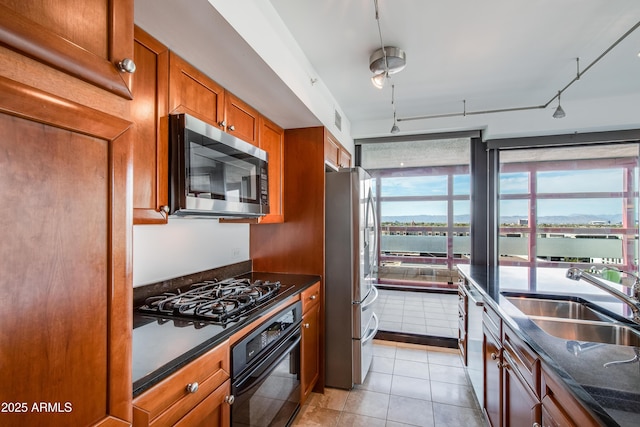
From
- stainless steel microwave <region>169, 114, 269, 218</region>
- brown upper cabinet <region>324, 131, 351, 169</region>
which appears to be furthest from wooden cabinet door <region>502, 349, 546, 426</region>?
brown upper cabinet <region>324, 131, 351, 169</region>

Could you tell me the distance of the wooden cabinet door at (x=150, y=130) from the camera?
1248mm

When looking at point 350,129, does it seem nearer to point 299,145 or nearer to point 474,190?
point 299,145

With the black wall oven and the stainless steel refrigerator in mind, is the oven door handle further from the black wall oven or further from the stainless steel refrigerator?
the stainless steel refrigerator

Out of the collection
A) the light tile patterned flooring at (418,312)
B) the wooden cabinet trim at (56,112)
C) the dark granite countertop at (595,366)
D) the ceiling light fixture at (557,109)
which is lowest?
the light tile patterned flooring at (418,312)

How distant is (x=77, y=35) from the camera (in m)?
0.71

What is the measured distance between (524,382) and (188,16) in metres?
2.06

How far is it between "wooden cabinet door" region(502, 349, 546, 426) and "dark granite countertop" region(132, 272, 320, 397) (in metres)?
1.22

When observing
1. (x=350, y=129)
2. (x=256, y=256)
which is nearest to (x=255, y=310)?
(x=256, y=256)

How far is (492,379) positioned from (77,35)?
2.42 metres

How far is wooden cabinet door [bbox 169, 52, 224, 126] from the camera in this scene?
4.73 ft

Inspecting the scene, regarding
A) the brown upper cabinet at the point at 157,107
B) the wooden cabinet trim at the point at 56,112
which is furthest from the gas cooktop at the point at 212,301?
the wooden cabinet trim at the point at 56,112

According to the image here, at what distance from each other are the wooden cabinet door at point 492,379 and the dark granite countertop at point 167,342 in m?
1.31

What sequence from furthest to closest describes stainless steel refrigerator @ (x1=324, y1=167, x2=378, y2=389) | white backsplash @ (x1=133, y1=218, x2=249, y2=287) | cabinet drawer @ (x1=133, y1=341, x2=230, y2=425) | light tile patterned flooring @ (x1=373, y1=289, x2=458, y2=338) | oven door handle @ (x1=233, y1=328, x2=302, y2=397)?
light tile patterned flooring @ (x1=373, y1=289, x2=458, y2=338) < stainless steel refrigerator @ (x1=324, y1=167, x2=378, y2=389) < white backsplash @ (x1=133, y1=218, x2=249, y2=287) < oven door handle @ (x1=233, y1=328, x2=302, y2=397) < cabinet drawer @ (x1=133, y1=341, x2=230, y2=425)

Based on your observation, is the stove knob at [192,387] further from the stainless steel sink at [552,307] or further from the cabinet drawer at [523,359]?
the stainless steel sink at [552,307]
